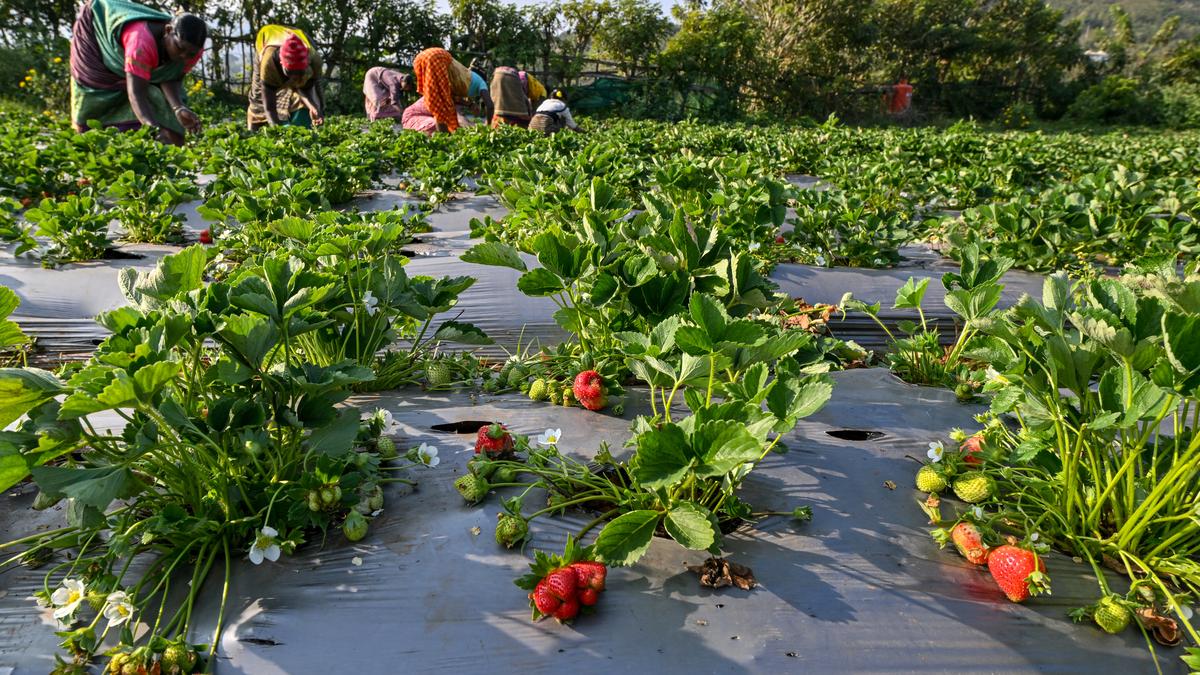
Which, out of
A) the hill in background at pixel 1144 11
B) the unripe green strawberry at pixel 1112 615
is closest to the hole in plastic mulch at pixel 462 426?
the unripe green strawberry at pixel 1112 615

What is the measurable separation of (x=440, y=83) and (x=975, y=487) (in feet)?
31.0

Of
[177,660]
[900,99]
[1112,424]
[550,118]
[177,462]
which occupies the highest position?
[900,99]

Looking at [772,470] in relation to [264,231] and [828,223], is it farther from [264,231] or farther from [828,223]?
[264,231]

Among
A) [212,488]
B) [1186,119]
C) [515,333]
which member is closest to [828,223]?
[515,333]

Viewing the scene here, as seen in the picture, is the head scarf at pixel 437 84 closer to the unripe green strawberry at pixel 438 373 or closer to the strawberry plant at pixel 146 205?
the strawberry plant at pixel 146 205

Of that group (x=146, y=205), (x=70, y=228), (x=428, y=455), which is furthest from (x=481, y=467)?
(x=146, y=205)

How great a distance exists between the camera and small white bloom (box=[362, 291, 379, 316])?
197 cm

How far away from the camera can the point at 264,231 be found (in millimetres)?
3223

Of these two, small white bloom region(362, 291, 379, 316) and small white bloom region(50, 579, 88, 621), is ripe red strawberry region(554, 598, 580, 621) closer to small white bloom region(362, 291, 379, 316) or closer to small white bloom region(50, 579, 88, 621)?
small white bloom region(50, 579, 88, 621)

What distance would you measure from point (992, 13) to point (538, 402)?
33.8m

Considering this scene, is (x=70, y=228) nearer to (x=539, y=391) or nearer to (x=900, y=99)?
(x=539, y=391)

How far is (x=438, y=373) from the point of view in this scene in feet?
7.33

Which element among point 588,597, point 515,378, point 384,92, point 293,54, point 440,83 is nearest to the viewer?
point 588,597

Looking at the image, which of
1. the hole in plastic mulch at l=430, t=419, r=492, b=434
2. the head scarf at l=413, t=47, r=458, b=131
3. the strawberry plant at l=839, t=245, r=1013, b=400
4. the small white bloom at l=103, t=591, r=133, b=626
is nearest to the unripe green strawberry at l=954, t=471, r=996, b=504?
the strawberry plant at l=839, t=245, r=1013, b=400
